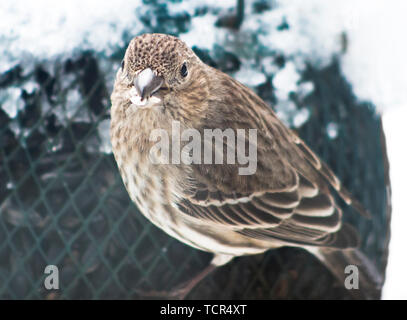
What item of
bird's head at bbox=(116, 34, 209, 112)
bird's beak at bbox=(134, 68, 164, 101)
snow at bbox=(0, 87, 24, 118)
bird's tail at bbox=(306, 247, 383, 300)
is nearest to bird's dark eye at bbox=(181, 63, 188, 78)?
bird's head at bbox=(116, 34, 209, 112)

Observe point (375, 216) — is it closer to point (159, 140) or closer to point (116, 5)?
point (159, 140)

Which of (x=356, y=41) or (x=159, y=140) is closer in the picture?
(x=159, y=140)

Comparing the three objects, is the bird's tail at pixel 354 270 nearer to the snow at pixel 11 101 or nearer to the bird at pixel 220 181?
the bird at pixel 220 181

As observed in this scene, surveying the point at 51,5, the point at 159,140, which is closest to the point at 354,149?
the point at 159,140

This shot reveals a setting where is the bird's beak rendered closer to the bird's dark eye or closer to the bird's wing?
the bird's dark eye

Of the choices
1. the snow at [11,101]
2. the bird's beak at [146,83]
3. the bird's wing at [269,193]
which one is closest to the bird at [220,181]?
the bird's wing at [269,193]
